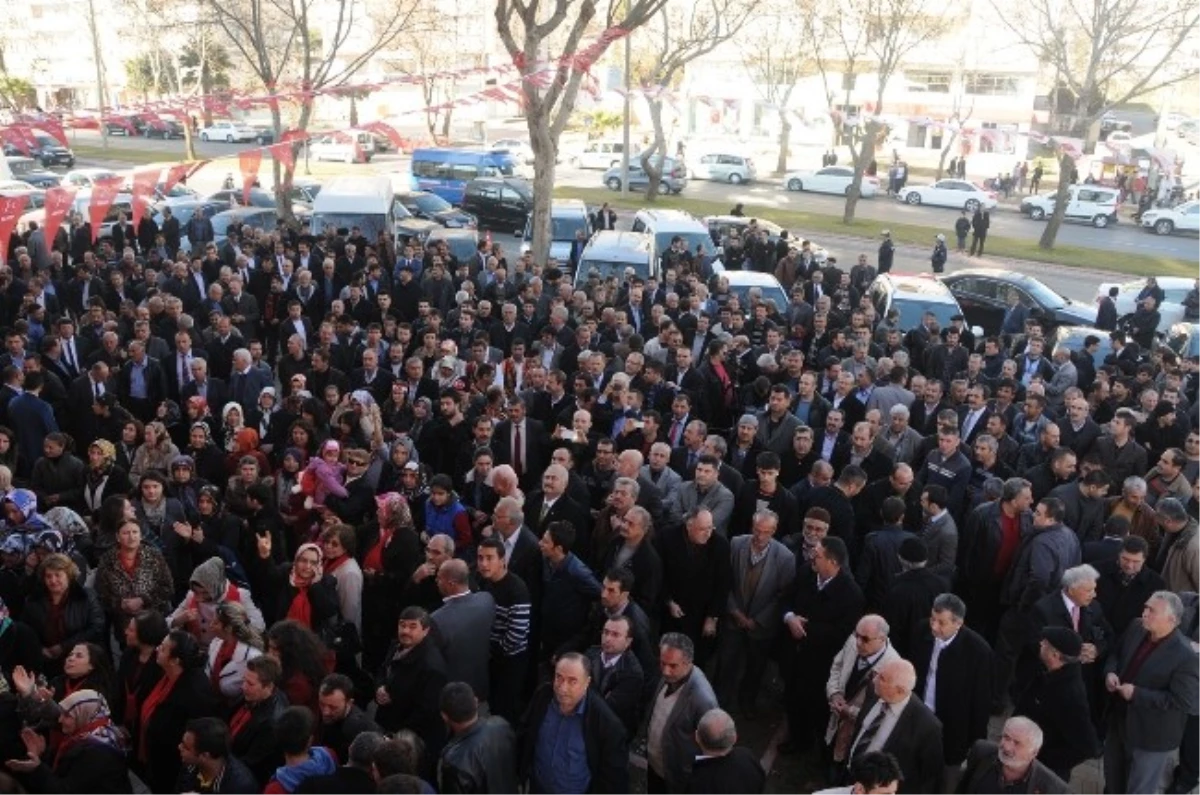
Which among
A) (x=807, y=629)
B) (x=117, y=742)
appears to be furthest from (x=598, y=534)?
(x=117, y=742)

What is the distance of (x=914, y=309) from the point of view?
15.0 metres

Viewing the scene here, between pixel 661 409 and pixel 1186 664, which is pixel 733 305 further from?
pixel 1186 664

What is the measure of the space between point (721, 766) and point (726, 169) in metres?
42.3

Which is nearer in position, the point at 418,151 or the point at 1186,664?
the point at 1186,664

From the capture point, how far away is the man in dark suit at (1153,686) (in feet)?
18.9

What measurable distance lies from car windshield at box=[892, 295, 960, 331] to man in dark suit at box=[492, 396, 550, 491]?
7742mm

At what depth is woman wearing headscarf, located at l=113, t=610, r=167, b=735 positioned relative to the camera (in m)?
5.21

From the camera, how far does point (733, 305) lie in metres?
13.4

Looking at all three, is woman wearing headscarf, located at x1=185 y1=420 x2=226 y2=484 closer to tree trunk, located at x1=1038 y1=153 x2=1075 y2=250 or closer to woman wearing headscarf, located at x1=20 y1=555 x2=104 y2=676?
woman wearing headscarf, located at x1=20 y1=555 x2=104 y2=676

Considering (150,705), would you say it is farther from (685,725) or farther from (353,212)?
(353,212)

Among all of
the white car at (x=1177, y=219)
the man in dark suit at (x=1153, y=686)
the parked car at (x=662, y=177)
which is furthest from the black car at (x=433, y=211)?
the white car at (x=1177, y=219)

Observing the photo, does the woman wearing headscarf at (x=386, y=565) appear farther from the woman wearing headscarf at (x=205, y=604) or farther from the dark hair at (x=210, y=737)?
the dark hair at (x=210, y=737)

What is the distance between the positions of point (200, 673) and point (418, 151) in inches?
1222

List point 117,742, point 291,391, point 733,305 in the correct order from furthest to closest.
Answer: point 733,305 < point 291,391 < point 117,742
